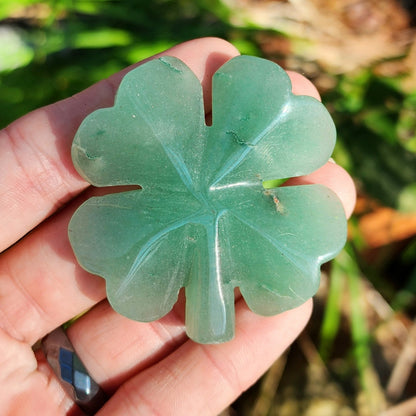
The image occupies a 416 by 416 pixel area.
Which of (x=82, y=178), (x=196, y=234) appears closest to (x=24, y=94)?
(x=82, y=178)

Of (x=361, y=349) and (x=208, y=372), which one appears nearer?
(x=208, y=372)

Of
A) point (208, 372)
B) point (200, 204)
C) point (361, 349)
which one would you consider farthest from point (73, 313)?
point (361, 349)

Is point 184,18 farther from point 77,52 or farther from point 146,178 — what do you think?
point 146,178

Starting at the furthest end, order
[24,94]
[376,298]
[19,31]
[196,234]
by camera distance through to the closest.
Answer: [19,31] < [376,298] < [24,94] < [196,234]

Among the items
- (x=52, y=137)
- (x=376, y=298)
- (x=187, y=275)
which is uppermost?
(x=52, y=137)

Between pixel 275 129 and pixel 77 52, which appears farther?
pixel 77 52

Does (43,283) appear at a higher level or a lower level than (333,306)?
higher

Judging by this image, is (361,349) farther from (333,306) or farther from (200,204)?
(200,204)
